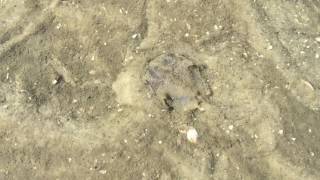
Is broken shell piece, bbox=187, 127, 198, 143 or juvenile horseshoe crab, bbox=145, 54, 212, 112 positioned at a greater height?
juvenile horseshoe crab, bbox=145, 54, 212, 112

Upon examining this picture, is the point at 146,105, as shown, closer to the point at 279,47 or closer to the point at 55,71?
the point at 55,71

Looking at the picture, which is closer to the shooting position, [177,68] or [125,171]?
[125,171]

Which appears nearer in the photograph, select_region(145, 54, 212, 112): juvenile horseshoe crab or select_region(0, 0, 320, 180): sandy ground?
select_region(0, 0, 320, 180): sandy ground

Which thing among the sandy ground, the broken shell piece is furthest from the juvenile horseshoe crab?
the broken shell piece

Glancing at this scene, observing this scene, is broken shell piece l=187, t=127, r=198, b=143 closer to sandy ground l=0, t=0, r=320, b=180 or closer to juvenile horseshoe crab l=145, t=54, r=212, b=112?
sandy ground l=0, t=0, r=320, b=180

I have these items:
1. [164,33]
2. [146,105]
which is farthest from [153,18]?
[146,105]

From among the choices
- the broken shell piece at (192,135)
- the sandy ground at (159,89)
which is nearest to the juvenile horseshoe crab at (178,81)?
the sandy ground at (159,89)

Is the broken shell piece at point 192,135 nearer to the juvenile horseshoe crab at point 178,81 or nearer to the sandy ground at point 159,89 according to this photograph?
the sandy ground at point 159,89
